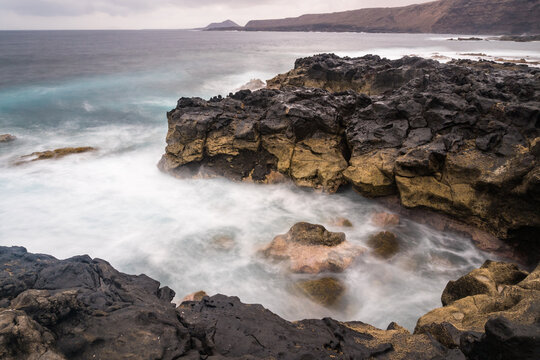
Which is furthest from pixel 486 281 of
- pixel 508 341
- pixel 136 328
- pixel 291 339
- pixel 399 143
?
pixel 136 328

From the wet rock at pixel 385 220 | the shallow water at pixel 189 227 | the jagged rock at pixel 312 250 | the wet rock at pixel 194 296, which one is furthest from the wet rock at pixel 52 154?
the wet rock at pixel 385 220

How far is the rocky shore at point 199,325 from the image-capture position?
3133 mm

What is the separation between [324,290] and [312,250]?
1079 millimetres

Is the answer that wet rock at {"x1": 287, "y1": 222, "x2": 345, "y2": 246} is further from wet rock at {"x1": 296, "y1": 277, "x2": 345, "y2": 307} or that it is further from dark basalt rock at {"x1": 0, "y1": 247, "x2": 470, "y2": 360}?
dark basalt rock at {"x1": 0, "y1": 247, "x2": 470, "y2": 360}

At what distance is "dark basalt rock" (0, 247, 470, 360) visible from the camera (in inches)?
128

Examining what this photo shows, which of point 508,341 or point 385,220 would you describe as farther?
point 385,220

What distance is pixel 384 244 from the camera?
7.95 meters

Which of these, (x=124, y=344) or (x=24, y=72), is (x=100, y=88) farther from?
(x=124, y=344)

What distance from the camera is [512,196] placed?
717 centimetres

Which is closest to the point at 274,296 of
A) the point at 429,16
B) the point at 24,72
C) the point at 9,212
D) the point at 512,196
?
the point at 512,196

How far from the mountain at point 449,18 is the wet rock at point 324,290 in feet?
422

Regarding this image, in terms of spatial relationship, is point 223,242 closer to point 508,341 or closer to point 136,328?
point 136,328

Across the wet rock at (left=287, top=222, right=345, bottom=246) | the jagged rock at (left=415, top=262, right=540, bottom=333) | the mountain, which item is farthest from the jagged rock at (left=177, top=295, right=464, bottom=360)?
the mountain

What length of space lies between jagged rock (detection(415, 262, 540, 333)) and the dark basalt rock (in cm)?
68
